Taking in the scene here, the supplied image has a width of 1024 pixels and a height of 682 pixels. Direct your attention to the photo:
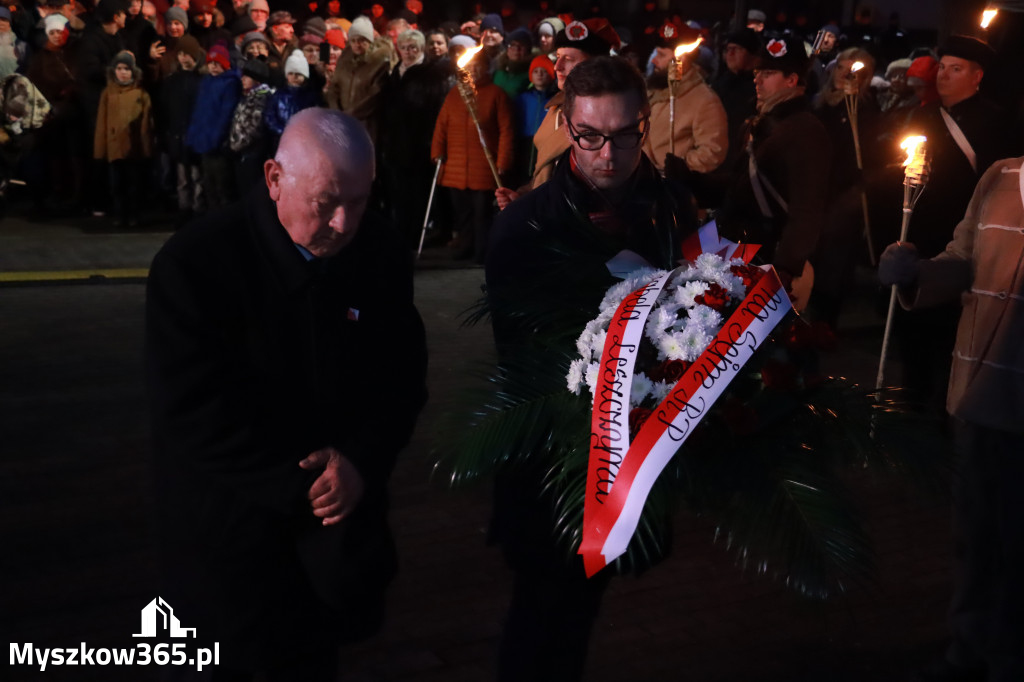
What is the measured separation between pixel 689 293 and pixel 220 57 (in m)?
10.9

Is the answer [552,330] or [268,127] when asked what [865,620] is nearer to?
[552,330]

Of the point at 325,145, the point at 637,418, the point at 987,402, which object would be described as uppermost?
the point at 325,145

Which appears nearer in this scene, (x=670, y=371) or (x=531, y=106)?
(x=670, y=371)

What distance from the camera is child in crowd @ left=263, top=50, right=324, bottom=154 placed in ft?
39.0

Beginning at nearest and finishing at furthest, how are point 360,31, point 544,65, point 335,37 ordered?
1. point 544,65
2. point 360,31
3. point 335,37

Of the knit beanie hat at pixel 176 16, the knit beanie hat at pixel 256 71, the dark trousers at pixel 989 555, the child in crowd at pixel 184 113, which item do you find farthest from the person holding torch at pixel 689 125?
the knit beanie hat at pixel 176 16

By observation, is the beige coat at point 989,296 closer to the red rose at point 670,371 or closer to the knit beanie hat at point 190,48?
the red rose at point 670,371

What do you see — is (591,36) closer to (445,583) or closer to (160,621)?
(445,583)

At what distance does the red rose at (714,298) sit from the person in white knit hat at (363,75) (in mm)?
9946

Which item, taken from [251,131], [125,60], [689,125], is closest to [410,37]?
[251,131]

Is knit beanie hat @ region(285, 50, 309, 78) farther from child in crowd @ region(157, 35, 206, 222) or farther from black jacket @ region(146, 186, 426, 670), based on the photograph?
black jacket @ region(146, 186, 426, 670)

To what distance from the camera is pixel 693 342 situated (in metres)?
2.58

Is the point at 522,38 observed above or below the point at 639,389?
above

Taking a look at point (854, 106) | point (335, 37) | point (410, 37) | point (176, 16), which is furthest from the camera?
point (176, 16)
